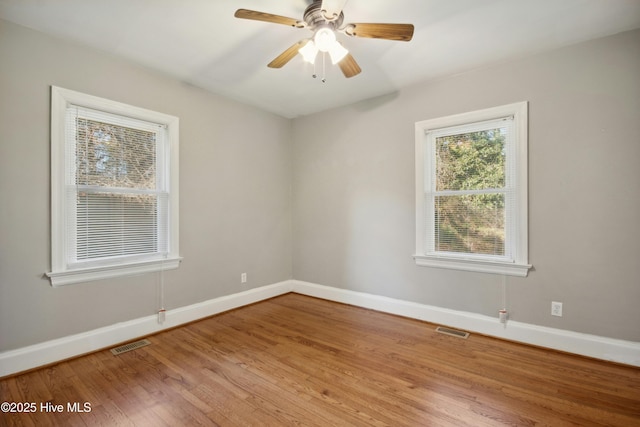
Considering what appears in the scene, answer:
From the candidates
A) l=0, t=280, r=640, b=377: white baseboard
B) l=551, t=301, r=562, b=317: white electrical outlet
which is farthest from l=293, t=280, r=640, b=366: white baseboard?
l=551, t=301, r=562, b=317: white electrical outlet

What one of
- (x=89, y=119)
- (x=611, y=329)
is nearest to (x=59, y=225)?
(x=89, y=119)

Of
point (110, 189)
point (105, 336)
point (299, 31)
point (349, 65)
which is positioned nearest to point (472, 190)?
point (349, 65)

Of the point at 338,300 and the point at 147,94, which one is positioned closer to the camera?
the point at 147,94

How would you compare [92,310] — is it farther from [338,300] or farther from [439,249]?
[439,249]

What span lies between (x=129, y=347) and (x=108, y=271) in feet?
2.31

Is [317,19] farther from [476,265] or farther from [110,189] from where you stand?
[476,265]

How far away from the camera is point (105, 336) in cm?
270

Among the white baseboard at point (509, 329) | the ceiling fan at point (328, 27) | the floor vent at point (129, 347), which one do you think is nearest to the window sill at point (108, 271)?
the floor vent at point (129, 347)

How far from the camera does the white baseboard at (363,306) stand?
2.35 m

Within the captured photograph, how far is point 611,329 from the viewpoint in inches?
96.8

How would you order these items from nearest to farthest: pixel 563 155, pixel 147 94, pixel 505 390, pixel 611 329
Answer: pixel 505 390, pixel 611 329, pixel 563 155, pixel 147 94

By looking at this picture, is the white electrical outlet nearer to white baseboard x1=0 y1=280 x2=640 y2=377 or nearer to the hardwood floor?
white baseboard x1=0 y1=280 x2=640 y2=377

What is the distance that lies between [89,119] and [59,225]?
3.10 ft

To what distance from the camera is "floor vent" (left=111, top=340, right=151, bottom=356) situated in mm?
2645
